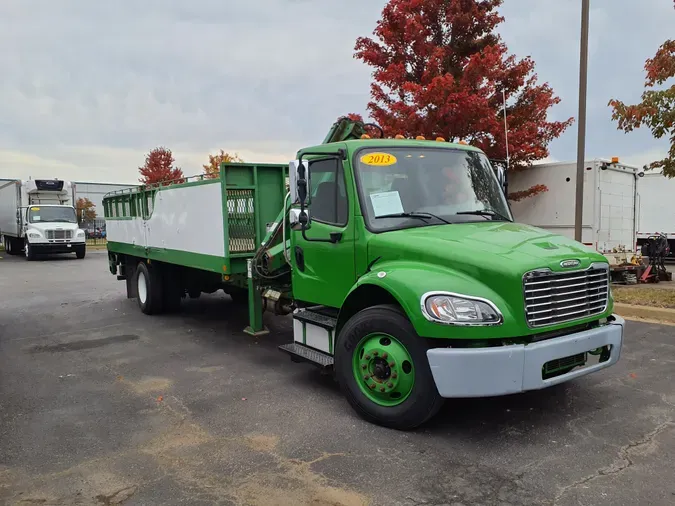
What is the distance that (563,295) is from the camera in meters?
4.14

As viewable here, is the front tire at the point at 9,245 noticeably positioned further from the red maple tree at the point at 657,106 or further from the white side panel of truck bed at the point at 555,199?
the red maple tree at the point at 657,106

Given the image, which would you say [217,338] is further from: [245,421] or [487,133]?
[487,133]

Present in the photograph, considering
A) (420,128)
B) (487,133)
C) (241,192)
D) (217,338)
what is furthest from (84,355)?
(487,133)

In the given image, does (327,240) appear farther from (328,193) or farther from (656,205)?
(656,205)

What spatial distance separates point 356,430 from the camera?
4363mm

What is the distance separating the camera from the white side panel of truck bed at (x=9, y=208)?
24.6 meters

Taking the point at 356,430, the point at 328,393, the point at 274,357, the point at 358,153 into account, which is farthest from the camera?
the point at 274,357

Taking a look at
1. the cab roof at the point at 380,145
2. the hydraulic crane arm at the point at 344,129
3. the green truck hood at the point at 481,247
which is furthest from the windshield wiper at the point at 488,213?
the hydraulic crane arm at the point at 344,129

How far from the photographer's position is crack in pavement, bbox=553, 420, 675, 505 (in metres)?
3.40

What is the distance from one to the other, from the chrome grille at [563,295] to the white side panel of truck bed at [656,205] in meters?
17.1

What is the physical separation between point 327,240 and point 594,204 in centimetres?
869

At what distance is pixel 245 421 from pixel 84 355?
3.44 meters

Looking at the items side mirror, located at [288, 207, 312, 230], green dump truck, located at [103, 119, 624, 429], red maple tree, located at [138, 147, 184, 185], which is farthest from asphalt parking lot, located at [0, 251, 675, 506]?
red maple tree, located at [138, 147, 184, 185]

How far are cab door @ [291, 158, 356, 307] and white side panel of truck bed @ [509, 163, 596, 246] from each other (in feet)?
27.3
